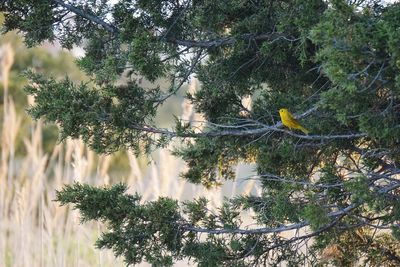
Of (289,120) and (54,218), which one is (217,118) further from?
(54,218)

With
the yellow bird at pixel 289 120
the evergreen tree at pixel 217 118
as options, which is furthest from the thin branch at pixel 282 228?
the yellow bird at pixel 289 120

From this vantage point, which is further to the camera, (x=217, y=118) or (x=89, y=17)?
(x=217, y=118)

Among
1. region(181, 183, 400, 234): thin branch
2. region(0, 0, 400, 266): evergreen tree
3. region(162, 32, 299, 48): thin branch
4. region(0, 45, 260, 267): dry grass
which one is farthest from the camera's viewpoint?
region(0, 45, 260, 267): dry grass

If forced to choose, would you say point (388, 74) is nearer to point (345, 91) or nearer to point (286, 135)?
point (345, 91)

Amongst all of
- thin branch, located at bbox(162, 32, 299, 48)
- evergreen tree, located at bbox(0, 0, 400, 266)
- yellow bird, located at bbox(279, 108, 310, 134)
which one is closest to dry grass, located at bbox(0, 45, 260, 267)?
evergreen tree, located at bbox(0, 0, 400, 266)

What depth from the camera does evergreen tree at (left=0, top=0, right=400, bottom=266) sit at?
3070mm

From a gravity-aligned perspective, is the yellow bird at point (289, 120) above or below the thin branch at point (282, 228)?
above

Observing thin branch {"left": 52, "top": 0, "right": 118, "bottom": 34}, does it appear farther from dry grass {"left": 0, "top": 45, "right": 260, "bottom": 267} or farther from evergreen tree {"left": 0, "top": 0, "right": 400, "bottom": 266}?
dry grass {"left": 0, "top": 45, "right": 260, "bottom": 267}

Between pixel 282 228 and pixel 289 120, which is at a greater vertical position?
pixel 289 120

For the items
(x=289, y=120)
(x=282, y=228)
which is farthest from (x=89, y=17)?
(x=282, y=228)

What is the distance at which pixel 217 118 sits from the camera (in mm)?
3555

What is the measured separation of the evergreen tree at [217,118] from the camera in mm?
3070

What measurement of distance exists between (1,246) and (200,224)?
1846mm

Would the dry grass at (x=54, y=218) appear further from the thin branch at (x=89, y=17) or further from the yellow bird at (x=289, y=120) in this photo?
the yellow bird at (x=289, y=120)
